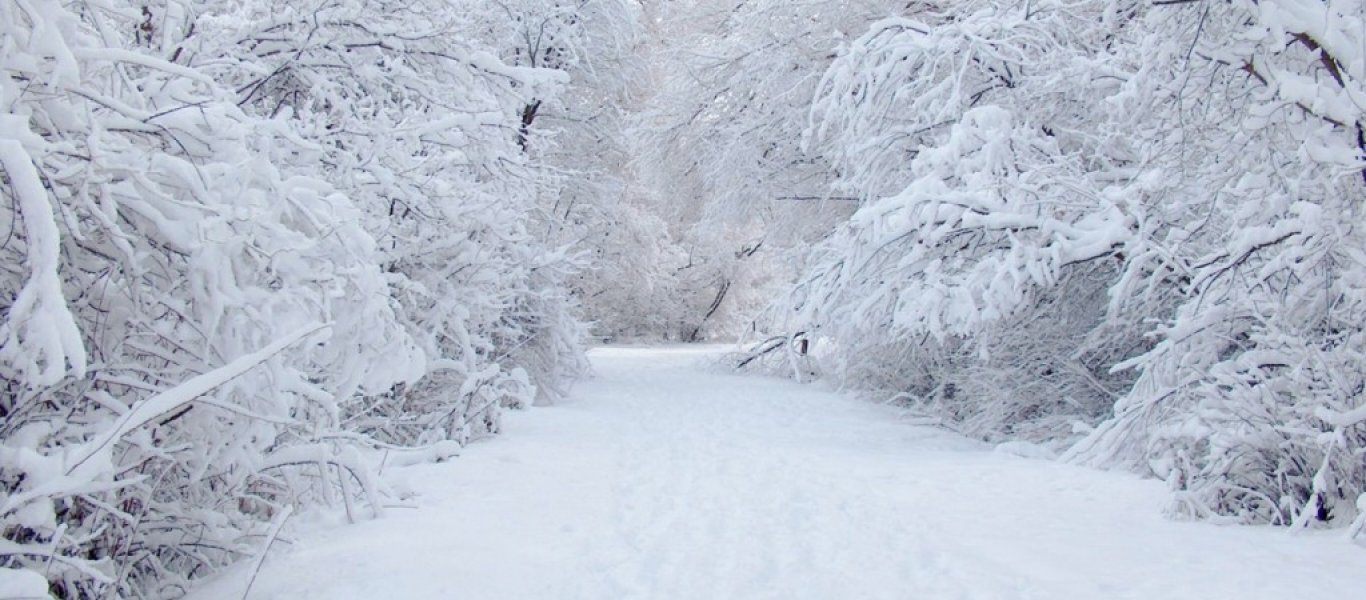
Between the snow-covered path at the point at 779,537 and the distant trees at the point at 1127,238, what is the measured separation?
574 millimetres

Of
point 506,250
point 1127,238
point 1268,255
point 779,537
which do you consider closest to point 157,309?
point 779,537

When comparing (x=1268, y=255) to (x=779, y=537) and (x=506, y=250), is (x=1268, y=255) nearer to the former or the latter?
(x=779, y=537)

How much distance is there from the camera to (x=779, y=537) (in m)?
5.07

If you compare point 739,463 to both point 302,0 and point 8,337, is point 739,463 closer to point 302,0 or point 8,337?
point 302,0

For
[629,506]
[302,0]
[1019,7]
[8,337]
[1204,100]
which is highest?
[1019,7]

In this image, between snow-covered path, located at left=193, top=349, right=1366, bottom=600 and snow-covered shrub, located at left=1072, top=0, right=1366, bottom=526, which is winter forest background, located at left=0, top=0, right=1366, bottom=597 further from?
snow-covered path, located at left=193, top=349, right=1366, bottom=600

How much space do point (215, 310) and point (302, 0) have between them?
330 cm

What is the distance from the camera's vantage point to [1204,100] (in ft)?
15.6

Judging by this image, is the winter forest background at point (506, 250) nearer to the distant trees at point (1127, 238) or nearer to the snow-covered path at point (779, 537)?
the distant trees at point (1127, 238)

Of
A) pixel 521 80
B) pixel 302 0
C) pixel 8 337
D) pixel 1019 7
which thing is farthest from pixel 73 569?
pixel 1019 7

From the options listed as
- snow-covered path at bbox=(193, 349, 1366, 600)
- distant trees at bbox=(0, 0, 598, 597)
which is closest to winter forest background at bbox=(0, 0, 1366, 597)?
distant trees at bbox=(0, 0, 598, 597)

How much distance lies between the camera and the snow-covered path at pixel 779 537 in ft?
13.2

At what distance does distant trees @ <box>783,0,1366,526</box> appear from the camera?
445 centimetres

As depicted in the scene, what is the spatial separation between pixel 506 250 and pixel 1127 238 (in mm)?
6308
